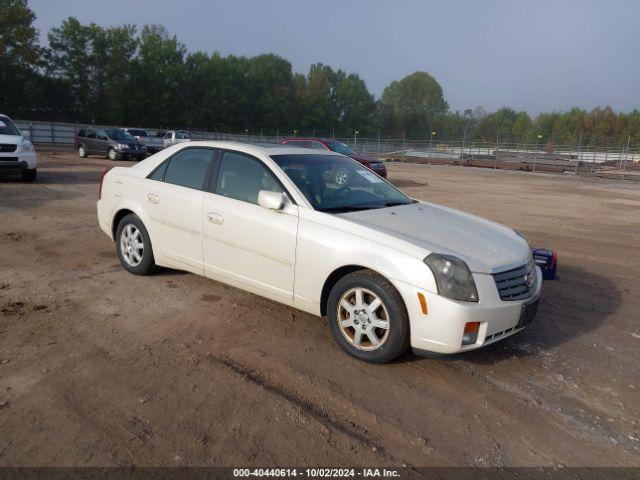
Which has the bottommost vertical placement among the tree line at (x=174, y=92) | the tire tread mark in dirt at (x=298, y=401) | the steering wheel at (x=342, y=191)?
the tire tread mark in dirt at (x=298, y=401)

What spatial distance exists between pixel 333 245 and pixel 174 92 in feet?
216

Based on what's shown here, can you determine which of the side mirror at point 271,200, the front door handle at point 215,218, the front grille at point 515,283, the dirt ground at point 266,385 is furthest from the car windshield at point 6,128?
the front grille at point 515,283

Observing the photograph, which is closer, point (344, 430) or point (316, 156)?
point (344, 430)

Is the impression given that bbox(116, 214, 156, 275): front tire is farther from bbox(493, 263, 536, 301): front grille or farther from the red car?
the red car

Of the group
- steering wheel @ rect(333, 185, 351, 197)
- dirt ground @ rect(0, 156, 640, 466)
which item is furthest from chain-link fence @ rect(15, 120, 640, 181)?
dirt ground @ rect(0, 156, 640, 466)

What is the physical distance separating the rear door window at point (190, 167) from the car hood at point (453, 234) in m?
1.66

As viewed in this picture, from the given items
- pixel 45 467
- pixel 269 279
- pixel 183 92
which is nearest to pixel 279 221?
pixel 269 279

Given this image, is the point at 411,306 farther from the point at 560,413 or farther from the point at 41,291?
the point at 41,291

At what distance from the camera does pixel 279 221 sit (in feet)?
14.0

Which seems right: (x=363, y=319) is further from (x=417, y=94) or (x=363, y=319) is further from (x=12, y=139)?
(x=417, y=94)

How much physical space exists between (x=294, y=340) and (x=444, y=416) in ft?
4.72

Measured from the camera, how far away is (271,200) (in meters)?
4.22

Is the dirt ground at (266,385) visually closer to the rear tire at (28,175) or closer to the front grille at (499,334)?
the front grille at (499,334)

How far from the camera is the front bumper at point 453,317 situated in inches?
137
